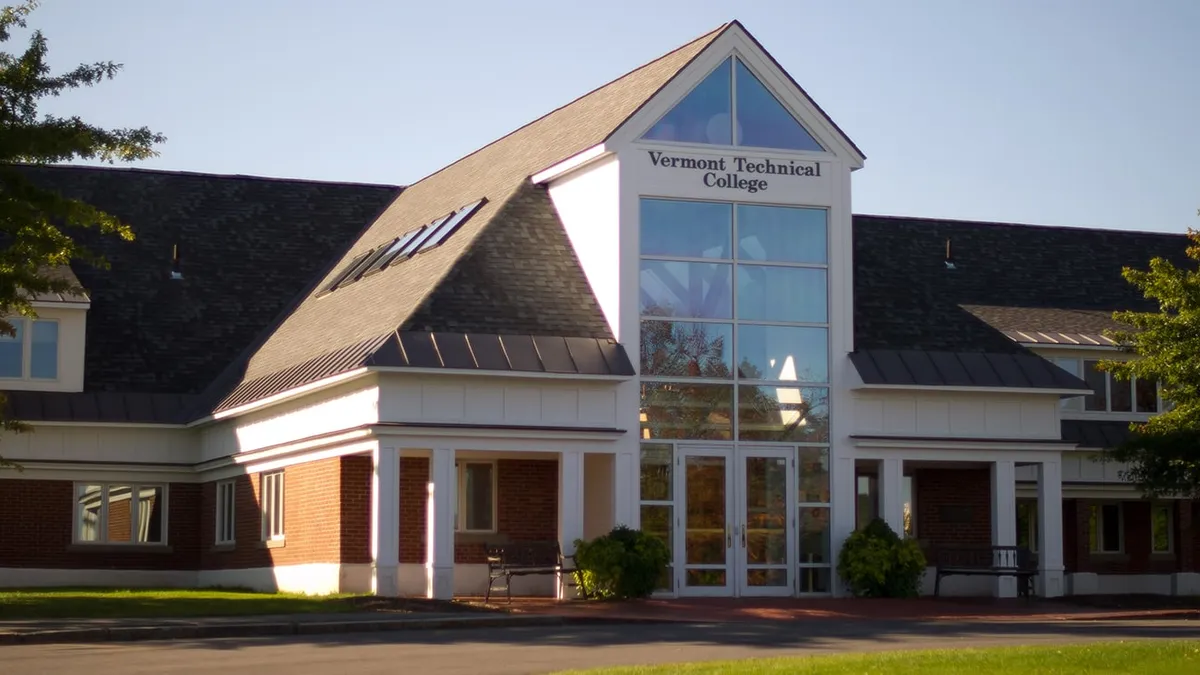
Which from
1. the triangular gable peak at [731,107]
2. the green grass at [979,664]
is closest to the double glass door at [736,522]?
the triangular gable peak at [731,107]

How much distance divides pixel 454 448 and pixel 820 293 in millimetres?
7146

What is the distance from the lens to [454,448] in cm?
2875

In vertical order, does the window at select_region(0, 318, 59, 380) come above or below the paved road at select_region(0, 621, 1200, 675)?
above

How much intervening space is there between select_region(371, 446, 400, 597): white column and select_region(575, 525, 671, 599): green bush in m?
2.90

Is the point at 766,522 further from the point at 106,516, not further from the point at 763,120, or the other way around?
the point at 106,516

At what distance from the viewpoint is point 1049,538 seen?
Answer: 106ft

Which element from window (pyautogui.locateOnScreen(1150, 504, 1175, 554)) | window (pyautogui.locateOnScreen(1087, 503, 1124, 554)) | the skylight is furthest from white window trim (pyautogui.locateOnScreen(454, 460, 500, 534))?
window (pyautogui.locateOnScreen(1150, 504, 1175, 554))

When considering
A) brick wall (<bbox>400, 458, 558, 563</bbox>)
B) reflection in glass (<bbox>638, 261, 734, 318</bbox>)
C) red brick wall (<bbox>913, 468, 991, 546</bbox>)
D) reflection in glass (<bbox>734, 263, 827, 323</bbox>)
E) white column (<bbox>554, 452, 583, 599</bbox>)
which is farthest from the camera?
red brick wall (<bbox>913, 468, 991, 546</bbox>)

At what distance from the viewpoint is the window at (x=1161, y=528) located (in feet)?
131

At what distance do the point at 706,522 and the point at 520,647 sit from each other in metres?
10.5

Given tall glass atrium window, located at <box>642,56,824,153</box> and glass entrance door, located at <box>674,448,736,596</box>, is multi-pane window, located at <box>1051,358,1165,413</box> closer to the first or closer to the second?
tall glass atrium window, located at <box>642,56,824,153</box>

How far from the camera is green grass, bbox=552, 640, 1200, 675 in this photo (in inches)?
630

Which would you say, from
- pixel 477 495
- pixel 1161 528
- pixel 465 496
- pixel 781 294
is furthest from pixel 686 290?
pixel 1161 528

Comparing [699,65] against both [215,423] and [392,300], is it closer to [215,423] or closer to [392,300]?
[392,300]
